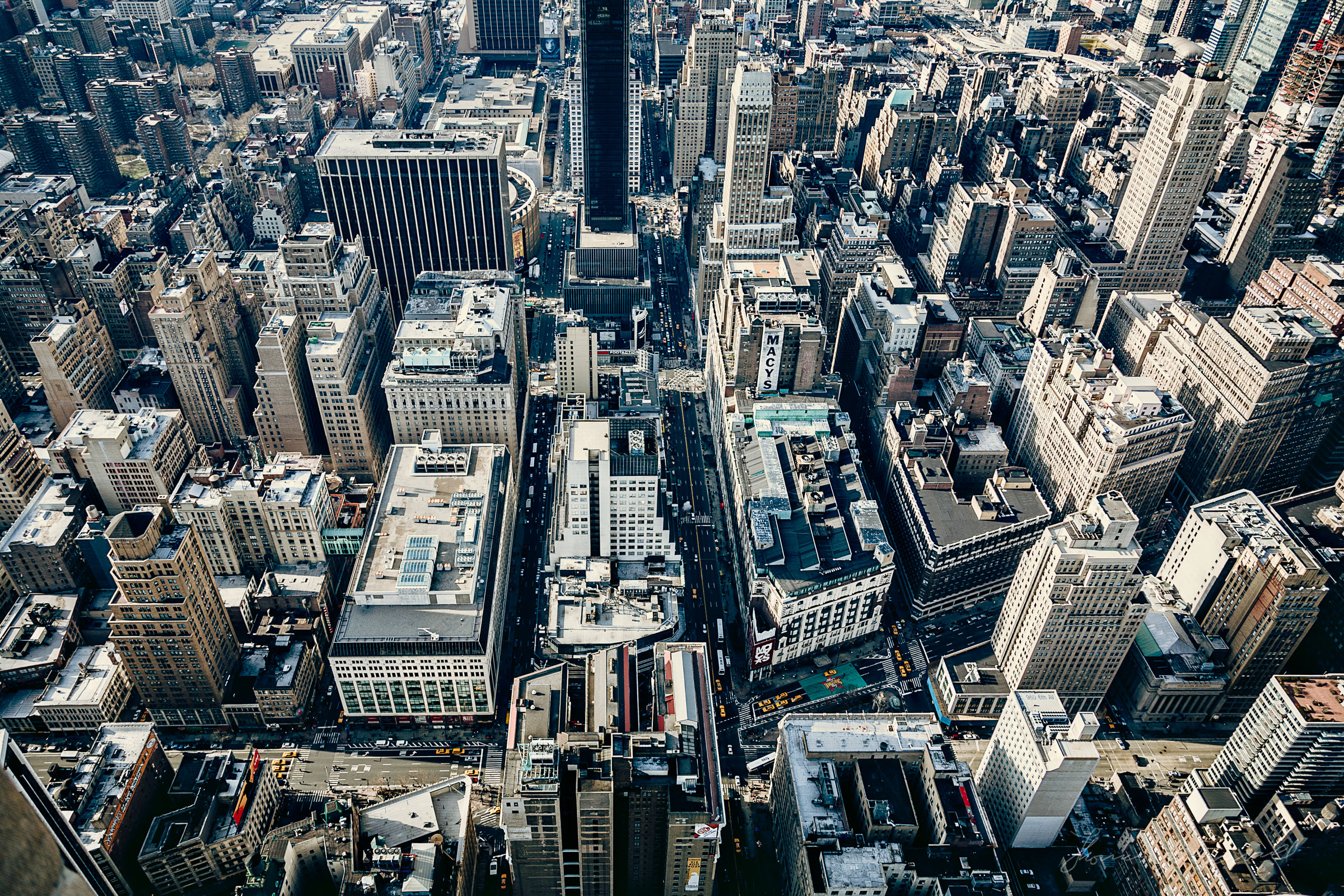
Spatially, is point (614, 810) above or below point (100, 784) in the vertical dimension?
above

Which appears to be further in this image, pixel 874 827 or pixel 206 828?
pixel 874 827

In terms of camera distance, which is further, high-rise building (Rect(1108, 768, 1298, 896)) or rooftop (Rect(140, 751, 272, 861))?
rooftop (Rect(140, 751, 272, 861))

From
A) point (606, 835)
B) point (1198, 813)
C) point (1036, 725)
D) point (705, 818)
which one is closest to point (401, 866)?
point (606, 835)

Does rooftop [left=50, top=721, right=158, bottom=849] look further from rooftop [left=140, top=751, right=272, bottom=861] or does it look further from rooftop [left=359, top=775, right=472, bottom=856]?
rooftop [left=359, top=775, right=472, bottom=856]

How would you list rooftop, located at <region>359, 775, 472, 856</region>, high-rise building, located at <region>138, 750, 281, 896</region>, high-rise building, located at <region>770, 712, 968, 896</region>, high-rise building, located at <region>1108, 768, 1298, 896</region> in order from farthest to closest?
1. rooftop, located at <region>359, 775, 472, 856</region>
2. high-rise building, located at <region>138, 750, 281, 896</region>
3. high-rise building, located at <region>770, 712, 968, 896</region>
4. high-rise building, located at <region>1108, 768, 1298, 896</region>

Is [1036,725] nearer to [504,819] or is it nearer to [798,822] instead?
[798,822]

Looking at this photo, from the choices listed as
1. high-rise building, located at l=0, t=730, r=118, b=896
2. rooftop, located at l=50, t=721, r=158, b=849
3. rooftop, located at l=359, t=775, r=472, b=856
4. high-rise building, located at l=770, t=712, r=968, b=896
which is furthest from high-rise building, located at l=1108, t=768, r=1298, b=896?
rooftop, located at l=50, t=721, r=158, b=849

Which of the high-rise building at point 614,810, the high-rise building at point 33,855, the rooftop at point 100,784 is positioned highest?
the high-rise building at point 33,855

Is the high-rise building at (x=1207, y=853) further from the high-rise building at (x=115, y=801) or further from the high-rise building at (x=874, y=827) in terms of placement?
the high-rise building at (x=115, y=801)

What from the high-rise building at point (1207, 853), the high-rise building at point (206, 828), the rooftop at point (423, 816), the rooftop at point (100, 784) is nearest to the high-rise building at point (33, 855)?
the rooftop at point (423, 816)

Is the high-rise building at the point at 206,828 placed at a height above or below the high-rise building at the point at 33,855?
below

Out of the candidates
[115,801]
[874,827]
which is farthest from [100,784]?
[874,827]

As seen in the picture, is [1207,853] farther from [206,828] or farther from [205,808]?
[205,808]
